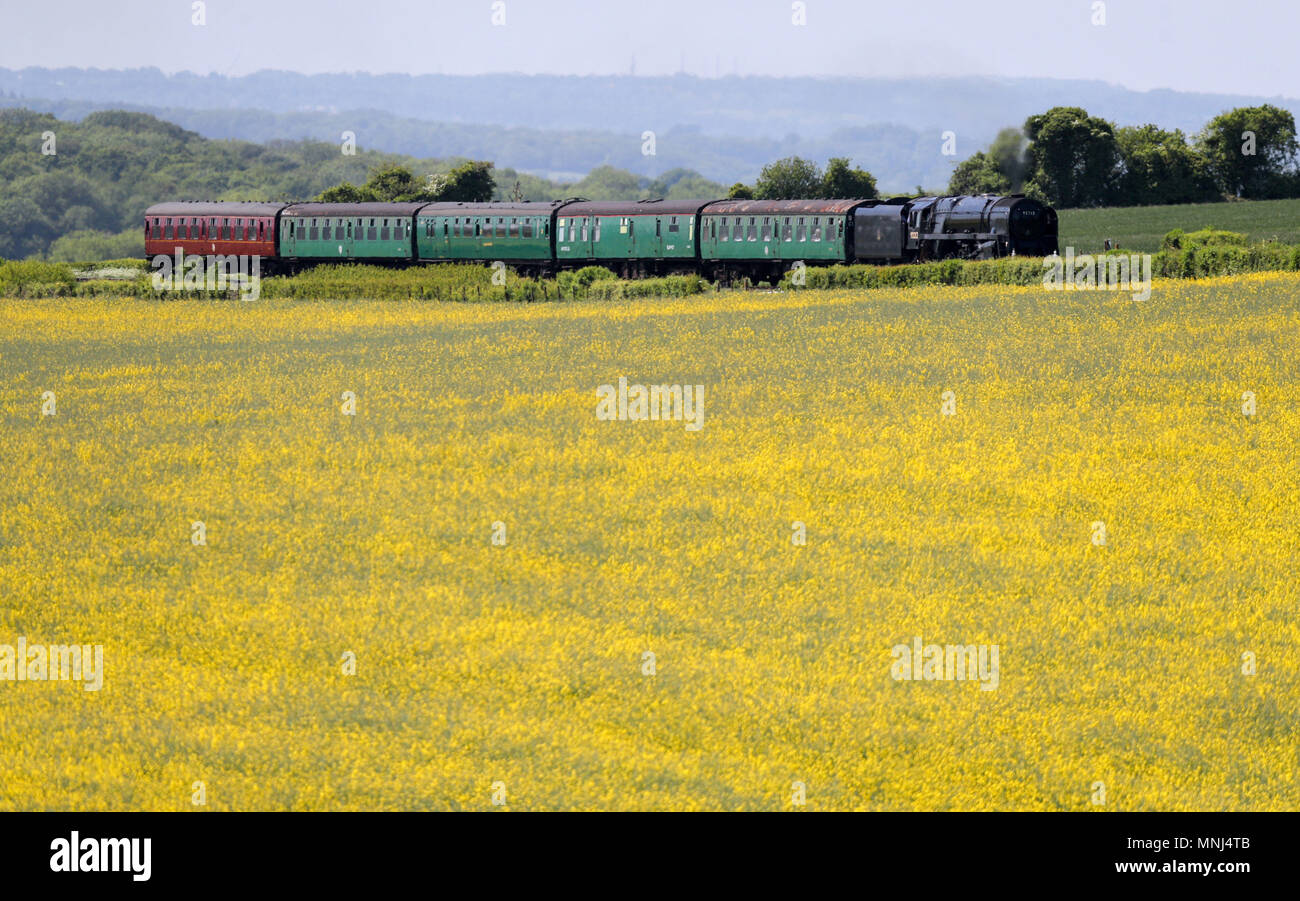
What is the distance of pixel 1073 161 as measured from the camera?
377 ft

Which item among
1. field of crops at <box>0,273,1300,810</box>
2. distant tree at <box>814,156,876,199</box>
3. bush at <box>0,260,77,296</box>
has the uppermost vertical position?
distant tree at <box>814,156,876,199</box>

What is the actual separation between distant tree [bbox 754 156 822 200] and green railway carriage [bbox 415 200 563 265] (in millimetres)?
63508

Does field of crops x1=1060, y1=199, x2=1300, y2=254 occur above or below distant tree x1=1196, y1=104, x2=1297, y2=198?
below

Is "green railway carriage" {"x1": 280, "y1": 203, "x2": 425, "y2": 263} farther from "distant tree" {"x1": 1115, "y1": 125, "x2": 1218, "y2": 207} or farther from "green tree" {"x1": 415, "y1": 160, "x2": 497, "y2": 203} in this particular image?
"distant tree" {"x1": 1115, "y1": 125, "x2": 1218, "y2": 207}

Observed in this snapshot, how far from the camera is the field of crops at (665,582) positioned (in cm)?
1379

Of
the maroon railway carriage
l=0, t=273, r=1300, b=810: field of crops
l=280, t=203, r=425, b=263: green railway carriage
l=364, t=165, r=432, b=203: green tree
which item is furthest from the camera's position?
l=364, t=165, r=432, b=203: green tree

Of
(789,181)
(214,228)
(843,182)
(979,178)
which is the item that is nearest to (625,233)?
(214,228)

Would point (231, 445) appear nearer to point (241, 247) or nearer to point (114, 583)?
point (114, 583)

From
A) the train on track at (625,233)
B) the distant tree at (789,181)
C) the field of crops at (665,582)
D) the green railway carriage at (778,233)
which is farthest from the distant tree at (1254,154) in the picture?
the field of crops at (665,582)

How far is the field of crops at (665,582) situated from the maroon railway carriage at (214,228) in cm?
4025

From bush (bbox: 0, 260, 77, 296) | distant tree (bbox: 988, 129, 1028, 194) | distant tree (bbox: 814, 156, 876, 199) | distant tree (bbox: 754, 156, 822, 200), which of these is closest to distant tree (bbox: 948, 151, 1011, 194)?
distant tree (bbox: 988, 129, 1028, 194)

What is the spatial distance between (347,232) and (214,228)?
8208 millimetres

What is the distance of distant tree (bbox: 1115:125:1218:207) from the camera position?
373 feet
